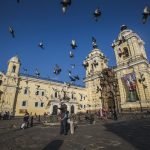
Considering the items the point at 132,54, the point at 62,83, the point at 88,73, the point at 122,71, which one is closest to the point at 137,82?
the point at 122,71

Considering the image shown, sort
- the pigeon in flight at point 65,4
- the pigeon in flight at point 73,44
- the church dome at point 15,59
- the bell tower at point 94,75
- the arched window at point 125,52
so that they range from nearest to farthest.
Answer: the pigeon in flight at point 65,4
the pigeon in flight at point 73,44
the arched window at point 125,52
the church dome at point 15,59
the bell tower at point 94,75

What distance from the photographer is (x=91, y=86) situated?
5112cm

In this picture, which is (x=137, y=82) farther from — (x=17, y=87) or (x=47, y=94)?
(x=17, y=87)

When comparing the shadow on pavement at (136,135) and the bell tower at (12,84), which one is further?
the bell tower at (12,84)

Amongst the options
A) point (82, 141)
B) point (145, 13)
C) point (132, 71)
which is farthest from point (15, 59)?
point (82, 141)

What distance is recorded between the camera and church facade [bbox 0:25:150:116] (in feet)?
120

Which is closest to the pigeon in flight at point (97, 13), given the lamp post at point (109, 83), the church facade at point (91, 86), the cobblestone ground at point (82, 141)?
the cobblestone ground at point (82, 141)

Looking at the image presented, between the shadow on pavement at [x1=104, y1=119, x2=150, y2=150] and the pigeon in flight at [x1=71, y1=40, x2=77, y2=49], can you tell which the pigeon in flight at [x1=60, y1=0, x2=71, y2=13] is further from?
the shadow on pavement at [x1=104, y1=119, x2=150, y2=150]

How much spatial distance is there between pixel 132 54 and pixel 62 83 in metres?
26.7

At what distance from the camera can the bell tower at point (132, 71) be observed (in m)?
35.0

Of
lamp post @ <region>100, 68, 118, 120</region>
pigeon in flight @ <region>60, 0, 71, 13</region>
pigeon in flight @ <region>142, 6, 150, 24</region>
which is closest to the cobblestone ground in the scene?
pigeon in flight @ <region>60, 0, 71, 13</region>

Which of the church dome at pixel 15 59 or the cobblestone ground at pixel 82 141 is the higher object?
the church dome at pixel 15 59

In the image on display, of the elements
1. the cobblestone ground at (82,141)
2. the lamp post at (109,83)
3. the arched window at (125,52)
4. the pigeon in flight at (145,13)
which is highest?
the arched window at (125,52)

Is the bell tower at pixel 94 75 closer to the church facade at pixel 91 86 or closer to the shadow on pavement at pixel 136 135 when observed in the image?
the church facade at pixel 91 86
